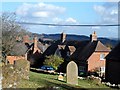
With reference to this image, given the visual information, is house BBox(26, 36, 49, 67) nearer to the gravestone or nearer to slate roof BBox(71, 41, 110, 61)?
slate roof BBox(71, 41, 110, 61)

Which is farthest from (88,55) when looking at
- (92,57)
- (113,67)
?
(113,67)

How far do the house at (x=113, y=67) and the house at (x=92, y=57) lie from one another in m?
13.8

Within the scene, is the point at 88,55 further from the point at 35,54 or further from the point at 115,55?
the point at 35,54

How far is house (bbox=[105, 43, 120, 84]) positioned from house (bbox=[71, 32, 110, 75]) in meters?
13.8

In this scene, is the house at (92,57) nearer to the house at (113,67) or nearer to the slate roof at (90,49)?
the slate roof at (90,49)

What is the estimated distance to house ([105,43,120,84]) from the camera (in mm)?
34875

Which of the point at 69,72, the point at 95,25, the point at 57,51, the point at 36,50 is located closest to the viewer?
the point at 95,25

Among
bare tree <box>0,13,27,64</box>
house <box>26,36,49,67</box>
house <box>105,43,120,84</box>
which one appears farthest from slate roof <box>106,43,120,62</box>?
house <box>26,36,49,67</box>

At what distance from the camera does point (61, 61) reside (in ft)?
178

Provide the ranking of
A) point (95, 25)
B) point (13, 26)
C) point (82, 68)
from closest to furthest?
1. point (95, 25)
2. point (13, 26)
3. point (82, 68)

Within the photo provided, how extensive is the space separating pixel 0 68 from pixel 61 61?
136 feet

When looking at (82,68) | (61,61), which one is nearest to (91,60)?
(82,68)

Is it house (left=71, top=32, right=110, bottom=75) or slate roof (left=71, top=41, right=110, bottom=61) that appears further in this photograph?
slate roof (left=71, top=41, right=110, bottom=61)

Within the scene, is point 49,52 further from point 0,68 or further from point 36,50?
point 0,68
